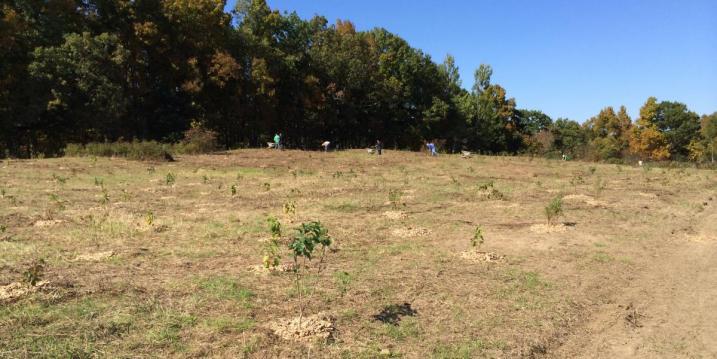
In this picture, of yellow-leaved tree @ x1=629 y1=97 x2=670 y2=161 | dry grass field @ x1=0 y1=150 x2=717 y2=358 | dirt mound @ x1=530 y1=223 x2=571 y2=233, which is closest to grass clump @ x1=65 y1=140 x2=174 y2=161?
dry grass field @ x1=0 y1=150 x2=717 y2=358

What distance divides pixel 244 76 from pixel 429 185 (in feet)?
90.3

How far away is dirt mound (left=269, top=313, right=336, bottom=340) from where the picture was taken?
5.18m

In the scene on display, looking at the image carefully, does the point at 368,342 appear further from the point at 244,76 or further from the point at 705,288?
the point at 244,76

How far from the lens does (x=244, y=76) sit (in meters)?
40.9

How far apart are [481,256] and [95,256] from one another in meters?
6.83

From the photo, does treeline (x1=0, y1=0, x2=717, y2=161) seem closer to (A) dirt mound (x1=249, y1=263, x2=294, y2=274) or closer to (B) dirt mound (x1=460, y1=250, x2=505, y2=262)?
(A) dirt mound (x1=249, y1=263, x2=294, y2=274)

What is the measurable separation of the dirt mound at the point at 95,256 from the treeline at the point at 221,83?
23800 millimetres

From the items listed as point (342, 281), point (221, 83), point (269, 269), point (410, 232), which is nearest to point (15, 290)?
point (269, 269)

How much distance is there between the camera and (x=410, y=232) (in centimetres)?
1025

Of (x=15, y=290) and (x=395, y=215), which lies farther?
(x=395, y=215)

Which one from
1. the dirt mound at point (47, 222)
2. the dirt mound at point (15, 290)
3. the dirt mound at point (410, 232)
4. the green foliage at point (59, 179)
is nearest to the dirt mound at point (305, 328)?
the dirt mound at point (15, 290)

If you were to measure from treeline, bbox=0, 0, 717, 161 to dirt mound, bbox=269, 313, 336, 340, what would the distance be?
1104 inches

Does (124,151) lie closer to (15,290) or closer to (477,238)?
(15,290)

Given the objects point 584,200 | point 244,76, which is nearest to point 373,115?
point 244,76
